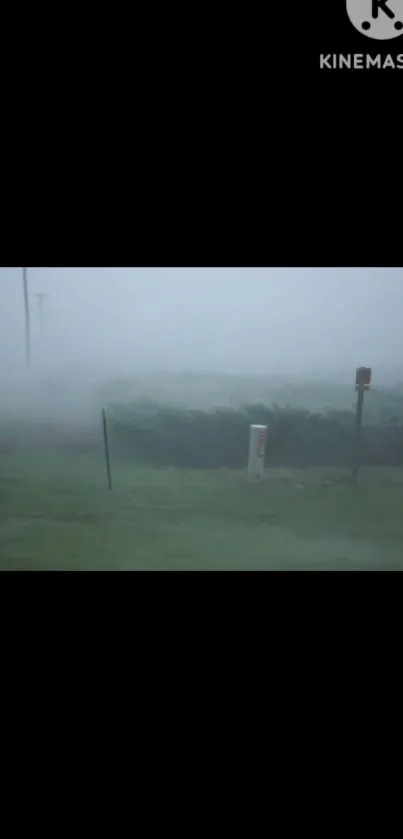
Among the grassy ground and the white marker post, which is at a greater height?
the white marker post

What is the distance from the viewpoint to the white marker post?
2162mm

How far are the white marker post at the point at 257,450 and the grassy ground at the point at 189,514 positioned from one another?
0.05 metres

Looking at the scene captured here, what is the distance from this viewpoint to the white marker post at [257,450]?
7.09 feet
